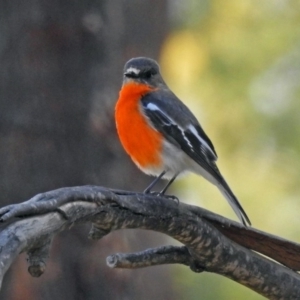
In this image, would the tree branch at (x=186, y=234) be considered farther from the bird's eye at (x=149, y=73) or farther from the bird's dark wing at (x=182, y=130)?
the bird's eye at (x=149, y=73)

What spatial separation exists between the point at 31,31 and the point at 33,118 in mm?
527

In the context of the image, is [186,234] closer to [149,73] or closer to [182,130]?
[182,130]

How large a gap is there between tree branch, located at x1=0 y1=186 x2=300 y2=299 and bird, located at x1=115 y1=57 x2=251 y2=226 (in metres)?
0.91

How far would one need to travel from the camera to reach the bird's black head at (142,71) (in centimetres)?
424

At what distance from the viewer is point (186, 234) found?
280cm

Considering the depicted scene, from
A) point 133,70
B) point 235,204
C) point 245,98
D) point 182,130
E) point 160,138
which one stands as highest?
point 245,98

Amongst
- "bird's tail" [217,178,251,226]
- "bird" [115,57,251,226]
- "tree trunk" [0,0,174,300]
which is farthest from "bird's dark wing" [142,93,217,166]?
"tree trunk" [0,0,174,300]

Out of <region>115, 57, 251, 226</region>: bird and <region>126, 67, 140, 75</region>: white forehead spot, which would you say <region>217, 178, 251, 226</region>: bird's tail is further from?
<region>126, 67, 140, 75</region>: white forehead spot

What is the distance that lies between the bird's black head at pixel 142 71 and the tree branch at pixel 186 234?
4.93ft

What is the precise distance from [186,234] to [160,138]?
1265 millimetres

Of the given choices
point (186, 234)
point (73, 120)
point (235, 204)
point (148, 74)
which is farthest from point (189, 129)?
point (186, 234)

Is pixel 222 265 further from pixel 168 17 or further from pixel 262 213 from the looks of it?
pixel 262 213

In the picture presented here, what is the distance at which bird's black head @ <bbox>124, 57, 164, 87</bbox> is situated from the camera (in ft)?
13.9

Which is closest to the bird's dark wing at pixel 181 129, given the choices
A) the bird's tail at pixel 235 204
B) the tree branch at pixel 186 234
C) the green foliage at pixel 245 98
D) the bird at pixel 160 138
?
the bird at pixel 160 138
